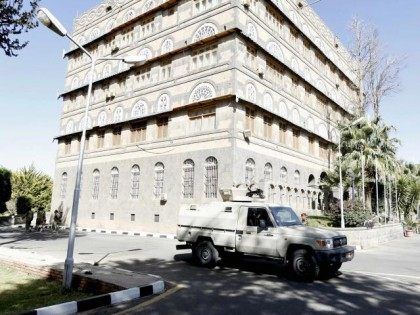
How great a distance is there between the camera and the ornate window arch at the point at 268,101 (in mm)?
24703

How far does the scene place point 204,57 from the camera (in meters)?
24.2

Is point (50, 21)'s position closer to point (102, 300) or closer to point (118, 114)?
point (102, 300)

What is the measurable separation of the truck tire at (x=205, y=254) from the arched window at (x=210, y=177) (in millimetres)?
9873

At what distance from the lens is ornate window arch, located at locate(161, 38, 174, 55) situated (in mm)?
26481

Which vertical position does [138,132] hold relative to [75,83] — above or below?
below

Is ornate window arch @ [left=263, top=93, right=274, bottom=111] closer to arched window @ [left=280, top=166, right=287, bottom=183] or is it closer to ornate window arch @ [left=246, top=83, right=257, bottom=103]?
ornate window arch @ [left=246, top=83, right=257, bottom=103]

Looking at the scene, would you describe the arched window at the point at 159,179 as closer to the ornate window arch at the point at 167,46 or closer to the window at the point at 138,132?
→ the window at the point at 138,132

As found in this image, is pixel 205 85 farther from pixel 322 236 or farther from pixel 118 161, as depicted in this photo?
pixel 322 236

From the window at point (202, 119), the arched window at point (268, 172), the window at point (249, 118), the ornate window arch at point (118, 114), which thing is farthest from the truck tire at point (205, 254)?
the ornate window arch at point (118, 114)

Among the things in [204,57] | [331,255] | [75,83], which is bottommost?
[331,255]

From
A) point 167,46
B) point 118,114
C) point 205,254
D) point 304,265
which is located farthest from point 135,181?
point 304,265

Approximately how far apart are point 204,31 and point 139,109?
803 cm

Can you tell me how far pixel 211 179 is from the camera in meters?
22.4

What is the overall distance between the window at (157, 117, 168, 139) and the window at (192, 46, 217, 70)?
4.46 m
